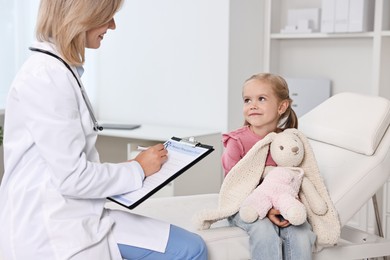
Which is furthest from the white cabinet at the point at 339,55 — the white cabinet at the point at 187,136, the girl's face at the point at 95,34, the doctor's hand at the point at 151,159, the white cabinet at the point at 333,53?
the girl's face at the point at 95,34

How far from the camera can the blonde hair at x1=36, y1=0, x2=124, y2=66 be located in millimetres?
1590

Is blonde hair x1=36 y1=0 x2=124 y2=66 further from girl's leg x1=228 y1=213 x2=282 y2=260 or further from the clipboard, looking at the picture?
girl's leg x1=228 y1=213 x2=282 y2=260

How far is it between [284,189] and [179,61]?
1759mm

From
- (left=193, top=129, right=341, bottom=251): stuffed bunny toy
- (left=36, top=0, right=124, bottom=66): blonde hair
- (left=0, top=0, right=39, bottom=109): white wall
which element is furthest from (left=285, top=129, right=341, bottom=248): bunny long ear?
(left=0, top=0, right=39, bottom=109): white wall

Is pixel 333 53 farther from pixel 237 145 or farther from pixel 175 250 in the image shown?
pixel 175 250

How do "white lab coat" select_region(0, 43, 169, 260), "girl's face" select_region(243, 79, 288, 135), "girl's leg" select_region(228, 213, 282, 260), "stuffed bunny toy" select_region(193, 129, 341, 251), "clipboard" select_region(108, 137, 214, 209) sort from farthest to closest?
"girl's face" select_region(243, 79, 288, 135)
"stuffed bunny toy" select_region(193, 129, 341, 251)
"girl's leg" select_region(228, 213, 282, 260)
"clipboard" select_region(108, 137, 214, 209)
"white lab coat" select_region(0, 43, 169, 260)

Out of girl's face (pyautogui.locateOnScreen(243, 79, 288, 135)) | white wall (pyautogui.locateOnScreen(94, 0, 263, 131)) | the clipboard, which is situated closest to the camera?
the clipboard

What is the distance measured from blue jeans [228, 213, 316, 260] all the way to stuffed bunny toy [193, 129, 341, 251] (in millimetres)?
66

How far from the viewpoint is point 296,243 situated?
6.42ft

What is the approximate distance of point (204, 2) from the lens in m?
3.51

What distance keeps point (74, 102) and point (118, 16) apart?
7.74 ft

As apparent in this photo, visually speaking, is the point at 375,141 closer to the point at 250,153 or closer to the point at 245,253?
the point at 250,153

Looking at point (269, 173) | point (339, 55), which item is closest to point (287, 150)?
point (269, 173)

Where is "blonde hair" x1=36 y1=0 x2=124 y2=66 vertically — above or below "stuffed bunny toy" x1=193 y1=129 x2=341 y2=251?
above
